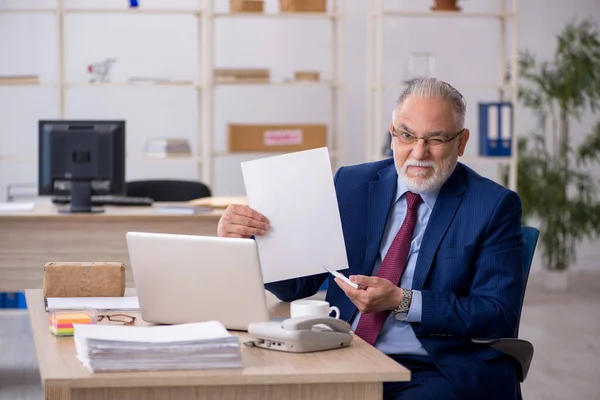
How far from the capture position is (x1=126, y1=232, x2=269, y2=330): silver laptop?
6.84 ft

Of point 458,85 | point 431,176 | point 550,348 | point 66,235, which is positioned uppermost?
point 458,85

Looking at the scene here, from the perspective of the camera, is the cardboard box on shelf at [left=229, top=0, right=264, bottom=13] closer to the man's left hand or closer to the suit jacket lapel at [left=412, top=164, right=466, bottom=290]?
the suit jacket lapel at [left=412, top=164, right=466, bottom=290]

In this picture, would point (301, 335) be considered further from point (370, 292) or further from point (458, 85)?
point (458, 85)

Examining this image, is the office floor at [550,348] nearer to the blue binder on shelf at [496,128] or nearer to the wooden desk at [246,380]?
the blue binder on shelf at [496,128]

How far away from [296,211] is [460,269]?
441 mm

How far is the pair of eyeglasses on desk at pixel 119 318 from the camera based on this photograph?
2.24 m

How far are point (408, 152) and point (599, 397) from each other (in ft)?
8.37

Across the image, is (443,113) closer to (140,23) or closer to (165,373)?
(165,373)

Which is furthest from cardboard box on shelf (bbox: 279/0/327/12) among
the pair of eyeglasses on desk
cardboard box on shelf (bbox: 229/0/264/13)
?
Answer: the pair of eyeglasses on desk

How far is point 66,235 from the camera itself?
4703 millimetres

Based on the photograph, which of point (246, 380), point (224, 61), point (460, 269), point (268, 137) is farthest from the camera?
point (224, 61)

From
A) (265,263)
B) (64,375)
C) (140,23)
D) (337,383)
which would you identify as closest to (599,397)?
(265,263)

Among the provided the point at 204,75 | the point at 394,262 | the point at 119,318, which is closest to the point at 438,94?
the point at 394,262

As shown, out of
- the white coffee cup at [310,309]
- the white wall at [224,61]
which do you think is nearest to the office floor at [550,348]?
the white wall at [224,61]
